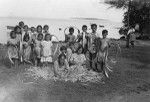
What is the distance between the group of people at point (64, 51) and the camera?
10148 mm

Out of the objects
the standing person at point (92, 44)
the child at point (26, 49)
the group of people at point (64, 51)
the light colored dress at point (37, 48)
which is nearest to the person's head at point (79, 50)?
the group of people at point (64, 51)

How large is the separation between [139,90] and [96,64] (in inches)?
79.5

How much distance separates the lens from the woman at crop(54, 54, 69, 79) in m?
9.80

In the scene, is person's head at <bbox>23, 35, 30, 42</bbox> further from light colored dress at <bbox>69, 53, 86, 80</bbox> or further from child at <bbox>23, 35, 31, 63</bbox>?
light colored dress at <bbox>69, 53, 86, 80</bbox>

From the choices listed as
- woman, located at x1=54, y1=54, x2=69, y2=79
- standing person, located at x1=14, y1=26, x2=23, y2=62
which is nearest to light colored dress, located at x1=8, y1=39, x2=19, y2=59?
standing person, located at x1=14, y1=26, x2=23, y2=62

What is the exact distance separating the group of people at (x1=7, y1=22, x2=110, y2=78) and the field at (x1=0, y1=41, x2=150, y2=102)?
1.70 feet

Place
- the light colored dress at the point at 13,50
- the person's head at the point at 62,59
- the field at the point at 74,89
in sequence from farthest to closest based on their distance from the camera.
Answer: the light colored dress at the point at 13,50 → the person's head at the point at 62,59 → the field at the point at 74,89

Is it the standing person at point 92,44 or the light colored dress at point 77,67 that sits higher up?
the standing person at point 92,44

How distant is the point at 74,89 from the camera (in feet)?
29.0

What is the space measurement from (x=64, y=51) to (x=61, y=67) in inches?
19.2

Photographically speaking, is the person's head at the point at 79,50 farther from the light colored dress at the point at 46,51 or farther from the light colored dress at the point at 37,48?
the light colored dress at the point at 37,48

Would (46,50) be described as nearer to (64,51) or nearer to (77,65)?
(64,51)

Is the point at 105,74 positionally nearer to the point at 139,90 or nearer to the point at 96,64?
the point at 96,64

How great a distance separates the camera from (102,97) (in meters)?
8.31
